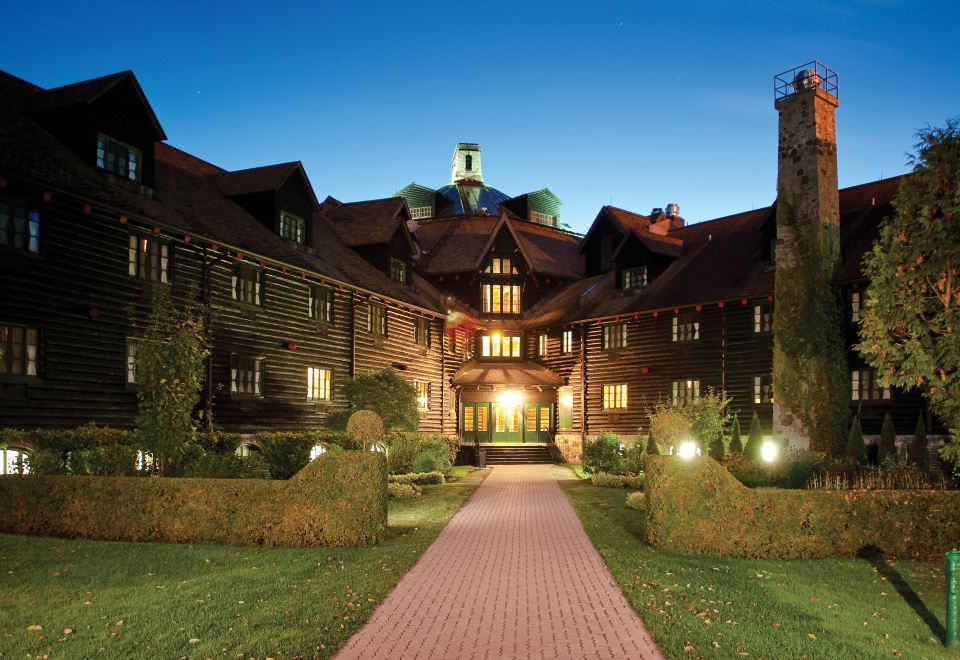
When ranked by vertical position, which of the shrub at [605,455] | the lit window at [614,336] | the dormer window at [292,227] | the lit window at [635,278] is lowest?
the shrub at [605,455]

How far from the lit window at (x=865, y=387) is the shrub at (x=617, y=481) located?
28.0 ft

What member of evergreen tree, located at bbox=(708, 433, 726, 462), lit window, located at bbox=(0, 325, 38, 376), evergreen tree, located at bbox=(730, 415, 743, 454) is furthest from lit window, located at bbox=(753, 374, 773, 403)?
lit window, located at bbox=(0, 325, 38, 376)

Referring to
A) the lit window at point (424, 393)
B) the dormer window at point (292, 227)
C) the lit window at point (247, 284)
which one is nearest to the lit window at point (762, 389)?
the lit window at point (424, 393)

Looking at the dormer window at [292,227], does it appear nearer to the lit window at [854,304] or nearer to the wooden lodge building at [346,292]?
the wooden lodge building at [346,292]

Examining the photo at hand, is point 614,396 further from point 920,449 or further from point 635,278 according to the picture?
point 920,449

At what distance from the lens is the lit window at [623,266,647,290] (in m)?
39.7

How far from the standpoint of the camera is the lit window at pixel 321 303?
99.4 feet

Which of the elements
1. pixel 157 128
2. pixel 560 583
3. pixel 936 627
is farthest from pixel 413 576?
pixel 157 128

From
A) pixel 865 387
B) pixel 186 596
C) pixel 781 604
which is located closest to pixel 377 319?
pixel 865 387

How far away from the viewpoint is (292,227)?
3077 cm

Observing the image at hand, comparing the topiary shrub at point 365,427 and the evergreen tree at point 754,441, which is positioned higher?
the topiary shrub at point 365,427

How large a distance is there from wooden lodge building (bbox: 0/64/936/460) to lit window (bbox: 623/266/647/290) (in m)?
0.10

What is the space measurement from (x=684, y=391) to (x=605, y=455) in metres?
5.14

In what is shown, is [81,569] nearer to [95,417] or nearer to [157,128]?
[95,417]
